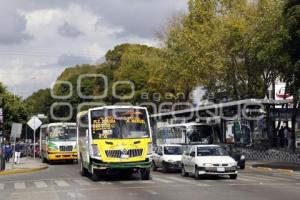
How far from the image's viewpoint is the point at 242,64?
46.4 metres

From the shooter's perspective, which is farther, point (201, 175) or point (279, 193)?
point (201, 175)

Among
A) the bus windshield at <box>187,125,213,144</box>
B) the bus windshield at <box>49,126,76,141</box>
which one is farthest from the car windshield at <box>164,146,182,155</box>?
the bus windshield at <box>187,125,213,144</box>

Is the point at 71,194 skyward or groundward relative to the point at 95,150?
groundward

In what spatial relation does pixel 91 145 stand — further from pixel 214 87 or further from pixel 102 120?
pixel 214 87

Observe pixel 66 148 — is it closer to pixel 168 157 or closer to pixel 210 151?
pixel 168 157

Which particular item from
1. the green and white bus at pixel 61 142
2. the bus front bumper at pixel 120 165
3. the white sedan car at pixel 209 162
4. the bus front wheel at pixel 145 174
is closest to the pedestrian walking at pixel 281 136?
the green and white bus at pixel 61 142

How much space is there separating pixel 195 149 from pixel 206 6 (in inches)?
926

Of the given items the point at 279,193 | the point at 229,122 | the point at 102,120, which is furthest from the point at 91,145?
the point at 229,122

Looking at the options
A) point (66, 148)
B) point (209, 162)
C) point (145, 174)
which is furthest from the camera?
point (66, 148)

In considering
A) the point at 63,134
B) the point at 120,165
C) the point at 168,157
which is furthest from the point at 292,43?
the point at 63,134

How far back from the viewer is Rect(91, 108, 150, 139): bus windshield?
2561 centimetres

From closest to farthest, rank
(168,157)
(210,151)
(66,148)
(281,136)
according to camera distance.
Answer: (210,151), (168,157), (66,148), (281,136)

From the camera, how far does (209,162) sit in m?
25.2

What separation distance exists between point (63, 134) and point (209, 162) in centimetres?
2134
